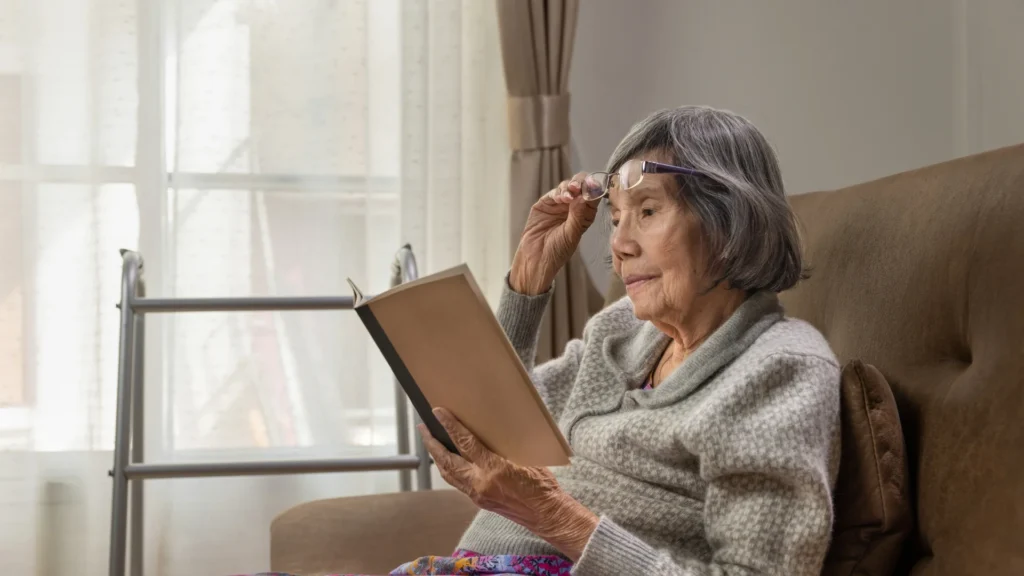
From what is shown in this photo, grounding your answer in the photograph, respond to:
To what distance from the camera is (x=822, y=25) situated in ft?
9.24

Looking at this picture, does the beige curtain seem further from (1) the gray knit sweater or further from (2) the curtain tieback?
(1) the gray knit sweater

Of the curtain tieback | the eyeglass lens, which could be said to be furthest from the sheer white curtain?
the eyeglass lens

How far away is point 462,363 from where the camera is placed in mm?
1109

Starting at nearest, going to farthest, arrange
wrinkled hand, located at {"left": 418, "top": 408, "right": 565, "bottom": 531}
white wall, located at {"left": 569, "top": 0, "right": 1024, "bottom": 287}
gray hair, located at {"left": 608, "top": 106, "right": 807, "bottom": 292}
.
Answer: wrinkled hand, located at {"left": 418, "top": 408, "right": 565, "bottom": 531} → gray hair, located at {"left": 608, "top": 106, "right": 807, "bottom": 292} → white wall, located at {"left": 569, "top": 0, "right": 1024, "bottom": 287}

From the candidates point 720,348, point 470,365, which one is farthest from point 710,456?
point 470,365

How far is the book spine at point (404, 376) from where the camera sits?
113 cm

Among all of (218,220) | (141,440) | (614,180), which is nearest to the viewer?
(614,180)

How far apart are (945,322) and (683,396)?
32 centimetres

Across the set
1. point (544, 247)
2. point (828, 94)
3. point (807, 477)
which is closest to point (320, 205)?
point (544, 247)

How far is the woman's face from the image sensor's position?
1311mm

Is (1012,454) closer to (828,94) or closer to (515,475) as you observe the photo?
(515,475)

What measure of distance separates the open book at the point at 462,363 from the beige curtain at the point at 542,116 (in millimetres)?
1420

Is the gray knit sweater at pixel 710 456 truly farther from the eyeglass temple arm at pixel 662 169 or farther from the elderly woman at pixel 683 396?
the eyeglass temple arm at pixel 662 169

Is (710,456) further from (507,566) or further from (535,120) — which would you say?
(535,120)
